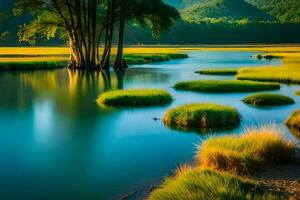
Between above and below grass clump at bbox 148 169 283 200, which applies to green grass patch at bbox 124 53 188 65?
below

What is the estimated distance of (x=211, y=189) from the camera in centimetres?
1033

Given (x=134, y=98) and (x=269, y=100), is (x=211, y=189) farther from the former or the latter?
(x=134, y=98)

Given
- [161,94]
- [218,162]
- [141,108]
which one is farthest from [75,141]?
[161,94]

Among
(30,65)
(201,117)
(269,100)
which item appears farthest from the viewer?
(30,65)

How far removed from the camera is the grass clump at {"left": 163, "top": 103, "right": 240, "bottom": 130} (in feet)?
73.2

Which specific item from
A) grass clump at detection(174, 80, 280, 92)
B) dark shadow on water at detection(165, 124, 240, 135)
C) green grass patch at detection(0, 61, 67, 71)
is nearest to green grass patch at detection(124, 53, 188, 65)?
green grass patch at detection(0, 61, 67, 71)

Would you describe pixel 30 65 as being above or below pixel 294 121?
below

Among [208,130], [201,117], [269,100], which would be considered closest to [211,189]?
[208,130]

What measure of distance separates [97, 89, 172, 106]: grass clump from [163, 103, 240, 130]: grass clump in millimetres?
6265

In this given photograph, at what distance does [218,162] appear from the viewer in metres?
13.8

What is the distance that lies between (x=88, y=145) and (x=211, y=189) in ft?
30.1

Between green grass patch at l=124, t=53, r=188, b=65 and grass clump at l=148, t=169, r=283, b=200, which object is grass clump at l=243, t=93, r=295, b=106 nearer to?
grass clump at l=148, t=169, r=283, b=200

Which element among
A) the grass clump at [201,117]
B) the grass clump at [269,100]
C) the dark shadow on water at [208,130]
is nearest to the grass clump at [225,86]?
the grass clump at [269,100]

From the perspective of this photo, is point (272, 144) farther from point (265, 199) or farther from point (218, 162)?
point (265, 199)
